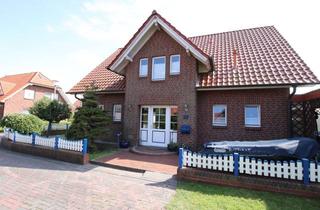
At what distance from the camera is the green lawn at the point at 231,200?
16.8ft

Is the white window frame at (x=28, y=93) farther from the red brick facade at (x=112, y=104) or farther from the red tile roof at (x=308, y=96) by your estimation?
the red tile roof at (x=308, y=96)

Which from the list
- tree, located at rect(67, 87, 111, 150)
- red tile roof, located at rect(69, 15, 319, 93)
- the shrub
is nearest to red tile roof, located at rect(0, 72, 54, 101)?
red tile roof, located at rect(69, 15, 319, 93)

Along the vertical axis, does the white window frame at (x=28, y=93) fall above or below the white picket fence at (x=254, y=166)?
above

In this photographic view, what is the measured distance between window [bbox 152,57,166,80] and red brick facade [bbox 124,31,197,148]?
0.22 meters

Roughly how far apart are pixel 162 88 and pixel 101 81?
524 centimetres

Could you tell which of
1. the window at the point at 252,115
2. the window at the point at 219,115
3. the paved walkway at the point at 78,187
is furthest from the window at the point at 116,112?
the window at the point at 252,115

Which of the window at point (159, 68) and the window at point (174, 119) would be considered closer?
the window at point (174, 119)

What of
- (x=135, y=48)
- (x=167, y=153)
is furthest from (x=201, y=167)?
(x=135, y=48)

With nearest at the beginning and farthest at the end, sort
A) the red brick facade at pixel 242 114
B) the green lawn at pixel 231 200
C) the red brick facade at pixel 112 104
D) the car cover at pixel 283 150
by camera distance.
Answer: the green lawn at pixel 231 200 < the car cover at pixel 283 150 < the red brick facade at pixel 242 114 < the red brick facade at pixel 112 104

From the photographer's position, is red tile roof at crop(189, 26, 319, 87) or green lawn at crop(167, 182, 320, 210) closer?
green lawn at crop(167, 182, 320, 210)

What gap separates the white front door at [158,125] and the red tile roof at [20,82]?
75.1 feet

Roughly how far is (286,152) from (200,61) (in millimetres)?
6136

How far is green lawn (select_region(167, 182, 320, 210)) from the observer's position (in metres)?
5.11

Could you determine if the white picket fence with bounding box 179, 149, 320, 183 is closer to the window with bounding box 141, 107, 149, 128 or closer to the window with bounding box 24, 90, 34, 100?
the window with bounding box 141, 107, 149, 128
